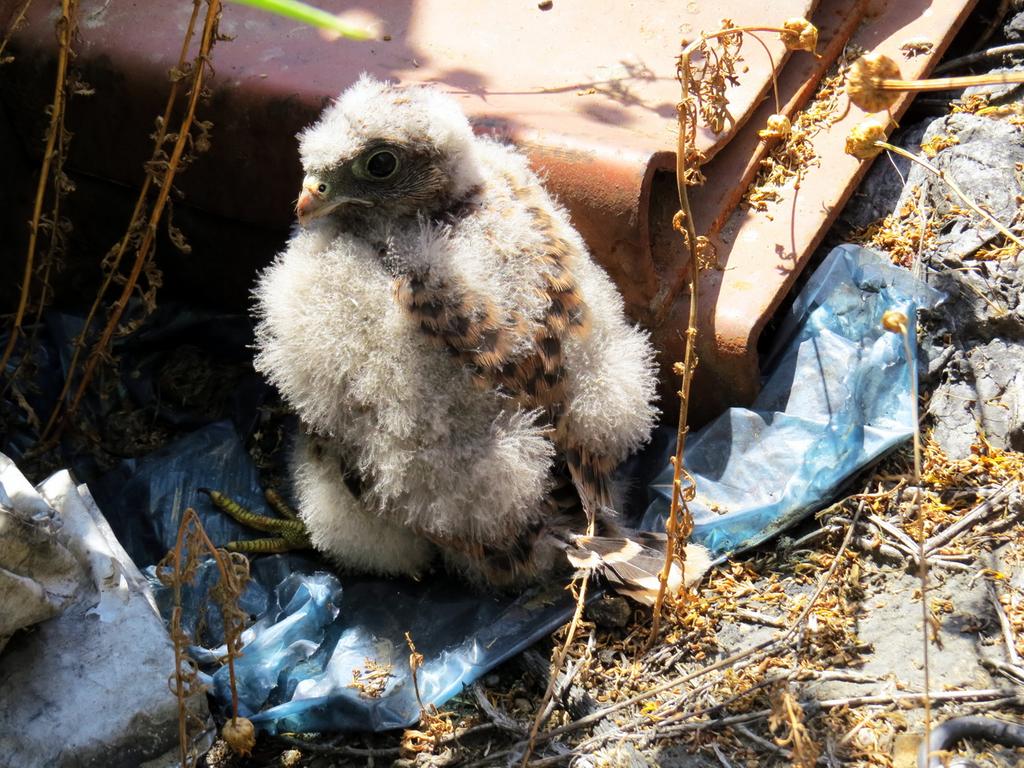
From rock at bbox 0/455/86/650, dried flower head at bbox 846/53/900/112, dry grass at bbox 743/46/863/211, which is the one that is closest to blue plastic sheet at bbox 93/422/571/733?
rock at bbox 0/455/86/650

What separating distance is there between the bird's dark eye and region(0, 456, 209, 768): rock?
1.27m

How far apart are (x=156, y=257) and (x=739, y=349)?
242 cm

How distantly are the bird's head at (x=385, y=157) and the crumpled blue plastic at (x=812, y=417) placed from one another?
1.16 m

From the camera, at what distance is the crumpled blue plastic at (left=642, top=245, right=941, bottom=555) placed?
3.16 m

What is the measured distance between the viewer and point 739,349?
3268 mm

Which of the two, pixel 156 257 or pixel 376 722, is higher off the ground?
pixel 156 257

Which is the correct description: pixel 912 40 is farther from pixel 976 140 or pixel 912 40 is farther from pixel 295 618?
pixel 295 618

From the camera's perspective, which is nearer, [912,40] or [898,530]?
[898,530]

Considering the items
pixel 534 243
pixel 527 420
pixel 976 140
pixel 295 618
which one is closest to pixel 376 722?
pixel 295 618

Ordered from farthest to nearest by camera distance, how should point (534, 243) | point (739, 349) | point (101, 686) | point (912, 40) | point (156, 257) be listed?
point (156, 257)
point (912, 40)
point (739, 349)
point (534, 243)
point (101, 686)

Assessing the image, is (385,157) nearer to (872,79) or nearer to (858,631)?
(872,79)

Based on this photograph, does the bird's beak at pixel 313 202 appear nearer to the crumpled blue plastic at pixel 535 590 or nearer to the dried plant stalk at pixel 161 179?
the dried plant stalk at pixel 161 179

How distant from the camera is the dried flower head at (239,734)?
104 inches

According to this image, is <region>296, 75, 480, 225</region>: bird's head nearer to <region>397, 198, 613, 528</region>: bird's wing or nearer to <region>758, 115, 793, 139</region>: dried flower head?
<region>397, 198, 613, 528</region>: bird's wing
